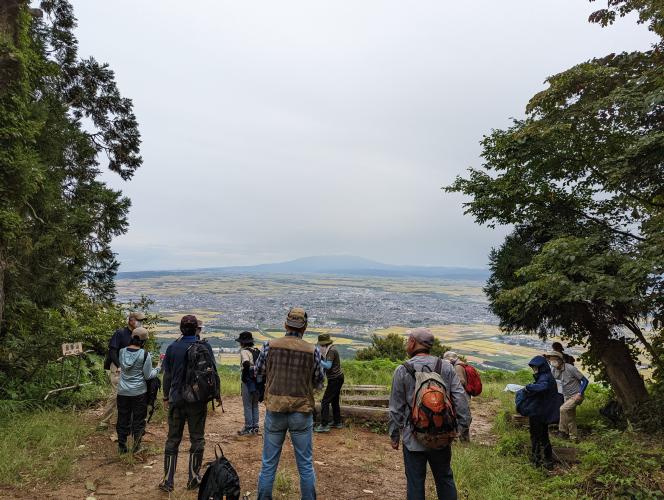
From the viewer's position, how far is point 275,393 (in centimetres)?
404

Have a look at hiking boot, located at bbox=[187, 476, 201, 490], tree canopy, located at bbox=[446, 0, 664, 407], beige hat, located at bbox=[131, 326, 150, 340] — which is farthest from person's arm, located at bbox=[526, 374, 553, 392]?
beige hat, located at bbox=[131, 326, 150, 340]

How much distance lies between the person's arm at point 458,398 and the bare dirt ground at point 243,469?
6.91ft

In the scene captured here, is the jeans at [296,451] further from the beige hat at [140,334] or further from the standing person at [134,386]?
the beige hat at [140,334]

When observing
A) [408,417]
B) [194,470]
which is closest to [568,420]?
[408,417]

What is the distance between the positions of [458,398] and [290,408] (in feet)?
5.40

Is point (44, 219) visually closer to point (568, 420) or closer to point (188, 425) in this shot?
point (188, 425)

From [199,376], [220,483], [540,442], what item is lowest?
[540,442]

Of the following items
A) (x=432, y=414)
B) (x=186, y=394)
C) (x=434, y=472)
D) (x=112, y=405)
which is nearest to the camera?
(x=432, y=414)

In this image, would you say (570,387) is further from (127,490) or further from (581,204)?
(127,490)

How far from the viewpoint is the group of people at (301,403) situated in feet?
11.7

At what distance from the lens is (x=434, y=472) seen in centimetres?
362

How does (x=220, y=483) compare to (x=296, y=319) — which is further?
(x=296, y=319)

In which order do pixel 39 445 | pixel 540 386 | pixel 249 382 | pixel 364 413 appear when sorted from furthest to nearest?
pixel 364 413 < pixel 249 382 < pixel 39 445 < pixel 540 386

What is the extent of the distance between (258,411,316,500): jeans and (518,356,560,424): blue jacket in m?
3.52
